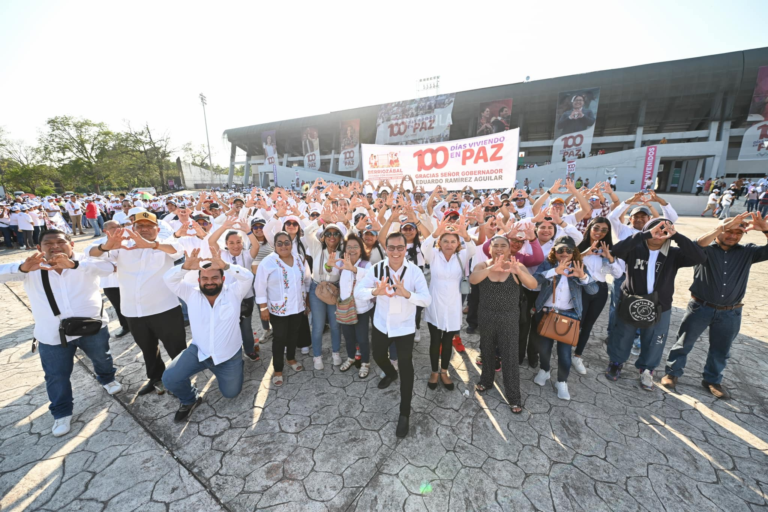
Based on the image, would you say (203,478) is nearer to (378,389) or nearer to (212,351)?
(212,351)

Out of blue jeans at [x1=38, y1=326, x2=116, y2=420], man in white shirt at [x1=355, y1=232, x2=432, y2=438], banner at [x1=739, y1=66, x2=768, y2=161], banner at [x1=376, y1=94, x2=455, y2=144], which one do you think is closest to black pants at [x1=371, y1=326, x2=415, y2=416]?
man in white shirt at [x1=355, y1=232, x2=432, y2=438]

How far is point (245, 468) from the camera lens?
8.39ft

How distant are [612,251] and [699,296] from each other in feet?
3.50

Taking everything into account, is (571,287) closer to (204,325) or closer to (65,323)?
(204,325)

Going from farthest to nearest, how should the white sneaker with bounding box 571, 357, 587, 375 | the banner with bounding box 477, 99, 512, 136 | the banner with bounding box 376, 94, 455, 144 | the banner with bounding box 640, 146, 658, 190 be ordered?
the banner with bounding box 477, 99, 512, 136 → the banner with bounding box 376, 94, 455, 144 → the banner with bounding box 640, 146, 658, 190 → the white sneaker with bounding box 571, 357, 587, 375

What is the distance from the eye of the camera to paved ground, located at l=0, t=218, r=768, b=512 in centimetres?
230

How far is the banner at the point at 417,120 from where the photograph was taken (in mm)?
29844

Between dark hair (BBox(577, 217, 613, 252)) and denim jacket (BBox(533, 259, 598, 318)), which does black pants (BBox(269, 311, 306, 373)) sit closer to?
denim jacket (BBox(533, 259, 598, 318))

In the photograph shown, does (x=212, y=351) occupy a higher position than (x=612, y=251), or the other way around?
(x=612, y=251)

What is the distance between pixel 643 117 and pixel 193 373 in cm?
3943

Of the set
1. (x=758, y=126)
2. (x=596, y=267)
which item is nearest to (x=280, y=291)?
(x=596, y=267)

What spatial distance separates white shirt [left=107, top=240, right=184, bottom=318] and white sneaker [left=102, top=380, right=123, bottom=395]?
96 cm

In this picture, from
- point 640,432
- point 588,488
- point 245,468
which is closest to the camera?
point 588,488

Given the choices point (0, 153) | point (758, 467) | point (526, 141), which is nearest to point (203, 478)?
point (758, 467)
